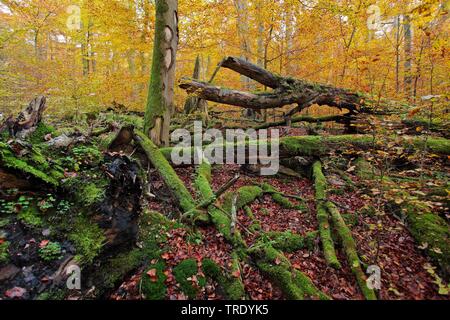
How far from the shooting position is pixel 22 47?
1412cm

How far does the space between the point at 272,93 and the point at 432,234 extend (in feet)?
18.2

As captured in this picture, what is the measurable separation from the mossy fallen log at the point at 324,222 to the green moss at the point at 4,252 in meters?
4.19

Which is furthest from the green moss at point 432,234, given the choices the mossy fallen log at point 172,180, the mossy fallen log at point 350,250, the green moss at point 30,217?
the green moss at point 30,217

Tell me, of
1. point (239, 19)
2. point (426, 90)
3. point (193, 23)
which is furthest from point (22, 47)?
point (426, 90)

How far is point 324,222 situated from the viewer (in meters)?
4.33

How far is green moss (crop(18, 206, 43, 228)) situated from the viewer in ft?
8.61

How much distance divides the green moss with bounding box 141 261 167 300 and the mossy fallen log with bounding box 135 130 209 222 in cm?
124

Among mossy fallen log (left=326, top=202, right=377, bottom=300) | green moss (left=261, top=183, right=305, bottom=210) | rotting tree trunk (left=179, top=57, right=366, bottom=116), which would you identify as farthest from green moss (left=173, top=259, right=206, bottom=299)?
rotting tree trunk (left=179, top=57, right=366, bottom=116)

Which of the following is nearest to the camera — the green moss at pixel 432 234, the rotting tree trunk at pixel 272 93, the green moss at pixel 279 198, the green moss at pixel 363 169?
the green moss at pixel 432 234

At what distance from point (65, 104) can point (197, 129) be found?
458 cm

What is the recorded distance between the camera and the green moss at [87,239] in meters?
2.60

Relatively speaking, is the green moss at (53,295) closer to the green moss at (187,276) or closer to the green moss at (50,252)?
the green moss at (50,252)

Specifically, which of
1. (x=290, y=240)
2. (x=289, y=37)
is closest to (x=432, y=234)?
(x=290, y=240)

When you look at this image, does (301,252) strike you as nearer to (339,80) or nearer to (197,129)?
(197,129)
